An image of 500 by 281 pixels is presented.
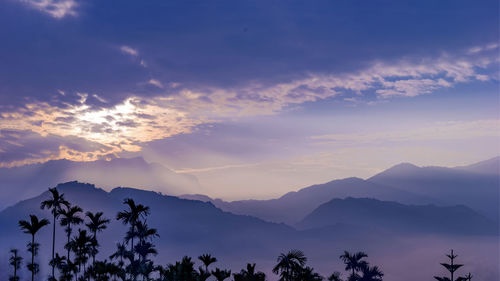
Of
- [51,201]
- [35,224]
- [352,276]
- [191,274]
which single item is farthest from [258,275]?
[352,276]

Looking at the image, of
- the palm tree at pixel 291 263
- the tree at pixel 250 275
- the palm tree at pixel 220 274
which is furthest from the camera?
the palm tree at pixel 220 274

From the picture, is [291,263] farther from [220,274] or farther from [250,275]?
[220,274]

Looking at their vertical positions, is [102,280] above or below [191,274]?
below

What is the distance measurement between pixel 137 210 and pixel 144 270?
9.54m

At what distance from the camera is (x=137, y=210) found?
60219mm

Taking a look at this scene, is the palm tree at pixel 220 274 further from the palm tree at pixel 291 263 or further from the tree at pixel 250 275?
the palm tree at pixel 291 263

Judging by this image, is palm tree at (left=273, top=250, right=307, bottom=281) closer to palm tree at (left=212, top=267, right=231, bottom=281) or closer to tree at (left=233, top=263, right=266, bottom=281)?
tree at (left=233, top=263, right=266, bottom=281)

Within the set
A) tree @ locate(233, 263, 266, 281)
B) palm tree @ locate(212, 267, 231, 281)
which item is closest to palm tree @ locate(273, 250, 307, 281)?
tree @ locate(233, 263, 266, 281)

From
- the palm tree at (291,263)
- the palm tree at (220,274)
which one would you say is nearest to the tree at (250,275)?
the palm tree at (220,274)

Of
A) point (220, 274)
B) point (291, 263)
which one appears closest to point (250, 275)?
point (220, 274)

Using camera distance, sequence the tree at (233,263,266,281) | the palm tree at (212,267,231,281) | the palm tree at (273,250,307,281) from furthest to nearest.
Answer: the palm tree at (212,267,231,281), the tree at (233,263,266,281), the palm tree at (273,250,307,281)

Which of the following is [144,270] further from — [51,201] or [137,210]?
[51,201]

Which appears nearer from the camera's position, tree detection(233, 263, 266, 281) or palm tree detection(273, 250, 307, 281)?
palm tree detection(273, 250, 307, 281)

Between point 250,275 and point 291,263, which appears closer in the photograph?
point 291,263
